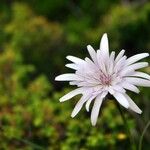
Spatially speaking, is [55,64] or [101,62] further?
[55,64]

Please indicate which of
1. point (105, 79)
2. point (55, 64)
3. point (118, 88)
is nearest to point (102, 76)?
point (105, 79)

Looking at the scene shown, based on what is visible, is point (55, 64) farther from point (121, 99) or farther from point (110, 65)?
point (121, 99)

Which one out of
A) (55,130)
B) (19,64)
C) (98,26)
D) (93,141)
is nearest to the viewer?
(93,141)

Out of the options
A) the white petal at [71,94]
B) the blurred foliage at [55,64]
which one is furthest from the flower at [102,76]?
the blurred foliage at [55,64]

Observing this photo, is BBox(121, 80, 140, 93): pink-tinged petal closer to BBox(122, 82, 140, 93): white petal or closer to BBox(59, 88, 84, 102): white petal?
BBox(122, 82, 140, 93): white petal

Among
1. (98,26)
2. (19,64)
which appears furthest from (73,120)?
(98,26)

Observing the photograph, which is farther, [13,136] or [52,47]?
[52,47]

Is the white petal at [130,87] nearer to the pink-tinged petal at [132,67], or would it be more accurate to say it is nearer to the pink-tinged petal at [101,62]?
the pink-tinged petal at [132,67]

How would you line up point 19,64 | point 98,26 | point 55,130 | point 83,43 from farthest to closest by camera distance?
point 98,26, point 83,43, point 19,64, point 55,130

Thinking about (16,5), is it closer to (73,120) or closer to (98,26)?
(98,26)
